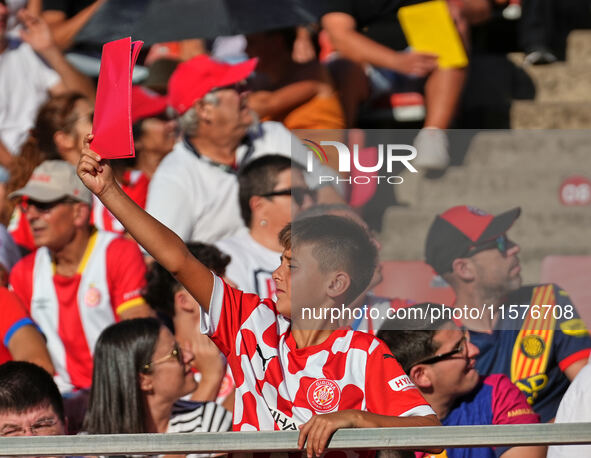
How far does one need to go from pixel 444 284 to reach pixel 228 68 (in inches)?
90.0

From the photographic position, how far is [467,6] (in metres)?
6.12

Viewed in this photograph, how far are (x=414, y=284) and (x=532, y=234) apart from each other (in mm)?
399

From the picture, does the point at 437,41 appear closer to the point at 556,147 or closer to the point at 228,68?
the point at 228,68

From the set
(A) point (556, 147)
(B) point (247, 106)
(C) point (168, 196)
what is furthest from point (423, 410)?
(B) point (247, 106)

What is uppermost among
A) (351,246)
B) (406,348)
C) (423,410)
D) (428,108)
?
(351,246)

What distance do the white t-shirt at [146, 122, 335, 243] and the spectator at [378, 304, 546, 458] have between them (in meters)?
1.68

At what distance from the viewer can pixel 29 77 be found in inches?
246

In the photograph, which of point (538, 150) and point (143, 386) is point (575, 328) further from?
point (143, 386)

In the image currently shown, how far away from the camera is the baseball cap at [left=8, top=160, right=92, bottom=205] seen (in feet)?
15.5

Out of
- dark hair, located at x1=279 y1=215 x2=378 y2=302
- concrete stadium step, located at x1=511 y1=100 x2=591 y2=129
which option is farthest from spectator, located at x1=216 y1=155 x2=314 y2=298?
concrete stadium step, located at x1=511 y1=100 x2=591 y2=129

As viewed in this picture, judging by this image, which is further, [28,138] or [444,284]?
[28,138]

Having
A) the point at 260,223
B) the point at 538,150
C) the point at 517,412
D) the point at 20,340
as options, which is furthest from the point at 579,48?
the point at 20,340

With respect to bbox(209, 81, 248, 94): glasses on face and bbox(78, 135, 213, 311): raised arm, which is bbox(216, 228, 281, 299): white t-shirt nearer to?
bbox(209, 81, 248, 94): glasses on face

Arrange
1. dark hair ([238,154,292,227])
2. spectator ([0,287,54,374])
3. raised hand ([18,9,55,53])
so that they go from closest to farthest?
spectator ([0,287,54,374]), dark hair ([238,154,292,227]), raised hand ([18,9,55,53])
